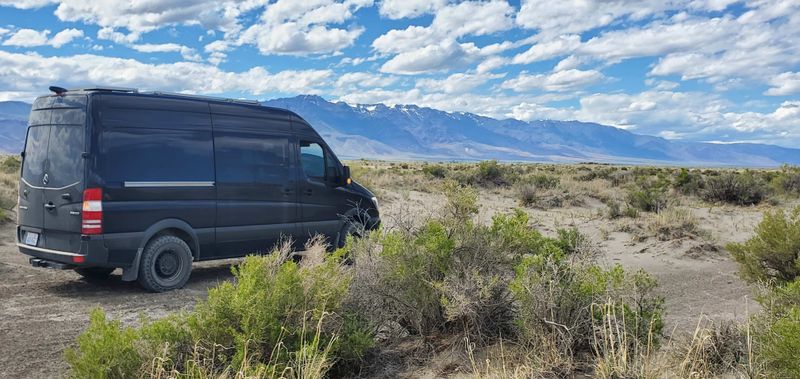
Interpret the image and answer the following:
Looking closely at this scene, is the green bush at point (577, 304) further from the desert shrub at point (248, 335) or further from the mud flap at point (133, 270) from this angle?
the mud flap at point (133, 270)

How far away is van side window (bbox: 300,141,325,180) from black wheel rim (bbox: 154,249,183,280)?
2414 millimetres

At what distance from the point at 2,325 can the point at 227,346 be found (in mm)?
3426

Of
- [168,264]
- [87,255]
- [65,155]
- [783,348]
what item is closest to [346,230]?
[168,264]

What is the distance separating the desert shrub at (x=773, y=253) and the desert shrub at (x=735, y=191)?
44.6 ft

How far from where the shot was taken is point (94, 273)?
9.22m

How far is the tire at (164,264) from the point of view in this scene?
320 inches

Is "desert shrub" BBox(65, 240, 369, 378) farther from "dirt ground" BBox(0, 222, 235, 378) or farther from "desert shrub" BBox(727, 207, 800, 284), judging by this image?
"desert shrub" BBox(727, 207, 800, 284)

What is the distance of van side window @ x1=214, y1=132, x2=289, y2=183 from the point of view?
8.88 m

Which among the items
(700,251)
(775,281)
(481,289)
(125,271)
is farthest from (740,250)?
(125,271)

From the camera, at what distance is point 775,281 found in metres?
7.77

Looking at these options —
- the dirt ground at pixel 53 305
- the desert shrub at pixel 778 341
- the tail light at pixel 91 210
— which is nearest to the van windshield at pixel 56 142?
the tail light at pixel 91 210

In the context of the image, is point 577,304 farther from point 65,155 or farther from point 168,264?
point 65,155

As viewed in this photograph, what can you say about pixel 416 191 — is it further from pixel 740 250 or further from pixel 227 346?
pixel 227 346

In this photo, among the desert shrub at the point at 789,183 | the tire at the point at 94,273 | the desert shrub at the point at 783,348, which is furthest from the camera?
the desert shrub at the point at 789,183
